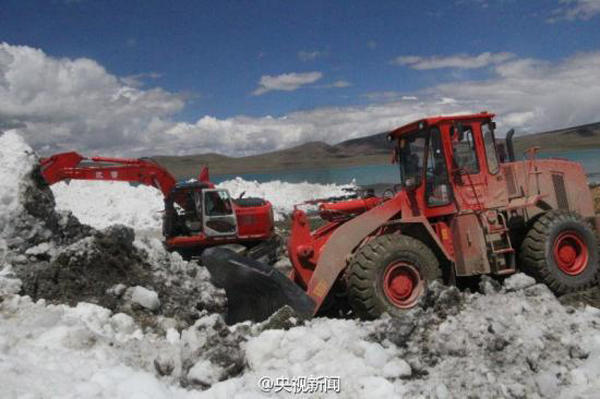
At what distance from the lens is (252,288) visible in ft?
21.9

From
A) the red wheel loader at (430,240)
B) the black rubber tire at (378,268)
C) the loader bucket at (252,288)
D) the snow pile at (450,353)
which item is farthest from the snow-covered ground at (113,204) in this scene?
the snow pile at (450,353)

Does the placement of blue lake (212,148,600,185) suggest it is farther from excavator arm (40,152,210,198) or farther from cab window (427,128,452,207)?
cab window (427,128,452,207)

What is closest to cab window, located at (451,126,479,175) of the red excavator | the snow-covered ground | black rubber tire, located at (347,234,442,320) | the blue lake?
black rubber tire, located at (347,234,442,320)

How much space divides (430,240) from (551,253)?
157cm

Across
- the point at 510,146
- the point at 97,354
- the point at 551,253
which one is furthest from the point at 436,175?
the point at 97,354

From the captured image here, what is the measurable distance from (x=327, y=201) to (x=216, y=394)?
13.0 ft

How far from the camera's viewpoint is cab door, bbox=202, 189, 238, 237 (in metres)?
12.8

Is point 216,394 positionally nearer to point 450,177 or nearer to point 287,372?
point 287,372

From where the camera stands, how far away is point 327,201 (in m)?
7.95

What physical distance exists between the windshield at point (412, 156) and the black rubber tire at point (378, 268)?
3.57 feet

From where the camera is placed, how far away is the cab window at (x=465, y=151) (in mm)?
6992

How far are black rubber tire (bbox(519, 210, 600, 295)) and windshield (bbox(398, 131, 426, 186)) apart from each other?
1637 mm

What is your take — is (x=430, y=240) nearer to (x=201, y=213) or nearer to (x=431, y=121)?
(x=431, y=121)

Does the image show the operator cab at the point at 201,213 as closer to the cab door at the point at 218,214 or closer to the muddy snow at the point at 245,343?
the cab door at the point at 218,214
